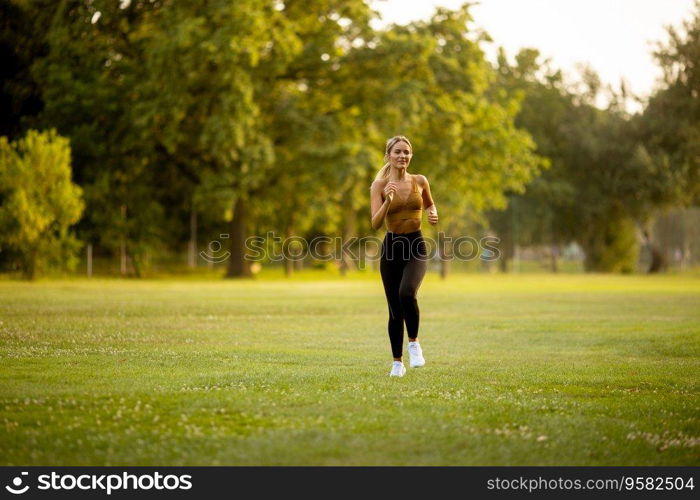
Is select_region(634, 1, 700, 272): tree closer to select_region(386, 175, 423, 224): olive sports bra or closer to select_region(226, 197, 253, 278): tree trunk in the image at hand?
select_region(226, 197, 253, 278): tree trunk

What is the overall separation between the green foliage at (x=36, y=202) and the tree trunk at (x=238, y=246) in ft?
33.5

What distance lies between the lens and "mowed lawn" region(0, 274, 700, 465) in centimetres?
655

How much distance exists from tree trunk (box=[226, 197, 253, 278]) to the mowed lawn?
92.0ft

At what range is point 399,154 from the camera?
412 inches

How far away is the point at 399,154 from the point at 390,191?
461mm

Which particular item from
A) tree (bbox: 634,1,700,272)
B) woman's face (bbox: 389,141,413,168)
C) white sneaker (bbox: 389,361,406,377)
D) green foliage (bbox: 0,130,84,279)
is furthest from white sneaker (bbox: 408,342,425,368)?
tree (bbox: 634,1,700,272)

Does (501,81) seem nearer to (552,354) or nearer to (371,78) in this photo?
(371,78)

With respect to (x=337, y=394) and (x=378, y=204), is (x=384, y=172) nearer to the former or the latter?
(x=378, y=204)

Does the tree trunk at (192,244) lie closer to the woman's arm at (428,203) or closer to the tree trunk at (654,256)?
the tree trunk at (654,256)

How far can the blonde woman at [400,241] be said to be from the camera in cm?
1052

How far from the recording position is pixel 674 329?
17.7m

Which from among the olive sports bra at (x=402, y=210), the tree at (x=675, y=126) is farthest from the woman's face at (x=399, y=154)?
the tree at (x=675, y=126)
